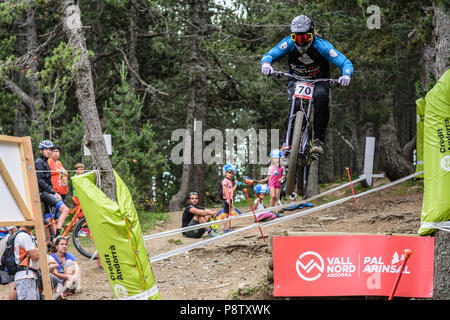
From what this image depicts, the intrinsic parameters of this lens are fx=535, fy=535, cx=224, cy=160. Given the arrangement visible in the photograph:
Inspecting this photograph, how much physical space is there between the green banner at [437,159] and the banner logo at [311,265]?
58.2 inches

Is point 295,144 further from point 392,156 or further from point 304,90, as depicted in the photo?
point 392,156

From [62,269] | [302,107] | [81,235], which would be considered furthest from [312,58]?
[81,235]

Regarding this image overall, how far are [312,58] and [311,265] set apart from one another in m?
2.76

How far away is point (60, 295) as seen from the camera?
8.08 meters

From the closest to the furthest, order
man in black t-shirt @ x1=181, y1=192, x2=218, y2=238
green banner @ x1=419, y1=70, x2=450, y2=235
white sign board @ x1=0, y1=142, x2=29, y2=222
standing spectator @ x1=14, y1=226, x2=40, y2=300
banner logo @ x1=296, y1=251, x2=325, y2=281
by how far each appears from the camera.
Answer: white sign board @ x1=0, y1=142, x2=29, y2=222, green banner @ x1=419, y1=70, x2=450, y2=235, standing spectator @ x1=14, y1=226, x2=40, y2=300, banner logo @ x1=296, y1=251, x2=325, y2=281, man in black t-shirt @ x1=181, y1=192, x2=218, y2=238

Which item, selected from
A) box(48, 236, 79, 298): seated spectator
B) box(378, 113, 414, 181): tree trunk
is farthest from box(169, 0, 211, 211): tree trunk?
box(48, 236, 79, 298): seated spectator

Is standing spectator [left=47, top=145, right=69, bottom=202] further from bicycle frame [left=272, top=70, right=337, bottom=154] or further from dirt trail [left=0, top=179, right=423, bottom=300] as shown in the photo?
bicycle frame [left=272, top=70, right=337, bottom=154]

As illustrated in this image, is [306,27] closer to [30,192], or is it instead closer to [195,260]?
[30,192]

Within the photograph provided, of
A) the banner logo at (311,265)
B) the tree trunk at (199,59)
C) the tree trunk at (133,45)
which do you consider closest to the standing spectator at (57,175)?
the banner logo at (311,265)

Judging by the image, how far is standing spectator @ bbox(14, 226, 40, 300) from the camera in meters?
6.27

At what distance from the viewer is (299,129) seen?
7.02 metres

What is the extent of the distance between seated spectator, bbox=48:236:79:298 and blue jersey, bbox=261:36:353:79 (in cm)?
419

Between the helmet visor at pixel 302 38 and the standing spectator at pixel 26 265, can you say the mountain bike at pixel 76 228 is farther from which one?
the helmet visor at pixel 302 38

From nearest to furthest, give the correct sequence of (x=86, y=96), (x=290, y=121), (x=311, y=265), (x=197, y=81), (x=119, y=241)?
(x=119, y=241)
(x=290, y=121)
(x=311, y=265)
(x=86, y=96)
(x=197, y=81)
